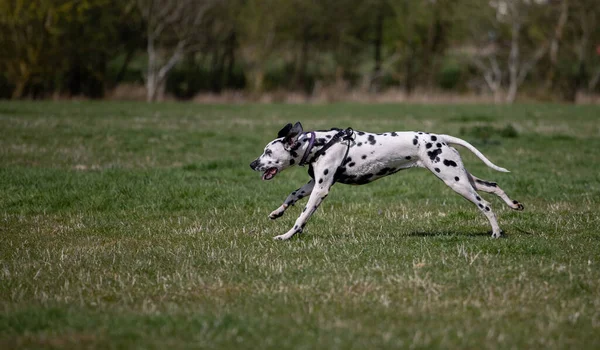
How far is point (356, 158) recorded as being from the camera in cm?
1013

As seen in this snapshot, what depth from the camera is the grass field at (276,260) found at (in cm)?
624

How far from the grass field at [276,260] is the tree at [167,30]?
3539 cm

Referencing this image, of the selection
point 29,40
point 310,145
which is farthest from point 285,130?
point 29,40

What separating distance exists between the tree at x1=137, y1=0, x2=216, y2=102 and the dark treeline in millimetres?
96

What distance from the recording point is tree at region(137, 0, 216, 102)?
177ft

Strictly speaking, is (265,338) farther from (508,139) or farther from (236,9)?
(236,9)

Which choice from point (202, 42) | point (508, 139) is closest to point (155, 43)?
point (202, 42)

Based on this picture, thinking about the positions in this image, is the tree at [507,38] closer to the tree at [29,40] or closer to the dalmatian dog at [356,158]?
the tree at [29,40]

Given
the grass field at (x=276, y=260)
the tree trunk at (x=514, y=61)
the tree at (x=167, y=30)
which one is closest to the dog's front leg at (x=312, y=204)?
the grass field at (x=276, y=260)

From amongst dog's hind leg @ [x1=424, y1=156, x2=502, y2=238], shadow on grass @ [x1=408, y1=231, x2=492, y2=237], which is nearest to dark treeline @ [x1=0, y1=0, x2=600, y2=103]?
shadow on grass @ [x1=408, y1=231, x2=492, y2=237]

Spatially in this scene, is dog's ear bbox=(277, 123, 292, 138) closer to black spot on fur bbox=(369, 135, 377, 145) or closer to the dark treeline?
black spot on fur bbox=(369, 135, 377, 145)

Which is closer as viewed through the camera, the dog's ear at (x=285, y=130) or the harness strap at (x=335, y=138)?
the dog's ear at (x=285, y=130)

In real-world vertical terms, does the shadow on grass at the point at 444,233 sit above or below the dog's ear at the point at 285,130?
below

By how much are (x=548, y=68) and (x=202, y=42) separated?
24562 mm
